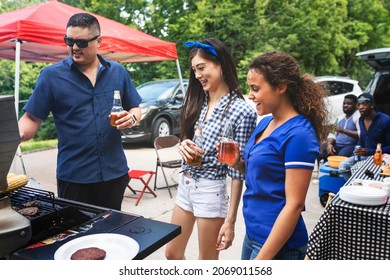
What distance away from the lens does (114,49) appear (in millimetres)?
5891

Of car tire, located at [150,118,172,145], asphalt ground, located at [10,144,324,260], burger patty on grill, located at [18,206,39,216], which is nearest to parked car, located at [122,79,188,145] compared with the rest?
car tire, located at [150,118,172,145]

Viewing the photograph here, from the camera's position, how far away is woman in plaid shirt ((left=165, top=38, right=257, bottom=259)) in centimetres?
216

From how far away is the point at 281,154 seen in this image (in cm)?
167

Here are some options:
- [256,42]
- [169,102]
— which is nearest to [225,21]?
[256,42]

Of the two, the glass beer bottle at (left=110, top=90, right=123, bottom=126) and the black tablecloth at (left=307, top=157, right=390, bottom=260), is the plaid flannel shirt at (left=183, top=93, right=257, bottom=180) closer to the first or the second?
the glass beer bottle at (left=110, top=90, right=123, bottom=126)

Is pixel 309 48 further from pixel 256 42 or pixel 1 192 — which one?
pixel 1 192

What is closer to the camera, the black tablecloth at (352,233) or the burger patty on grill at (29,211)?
the burger patty on grill at (29,211)

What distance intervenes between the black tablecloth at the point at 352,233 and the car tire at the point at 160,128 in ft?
23.5

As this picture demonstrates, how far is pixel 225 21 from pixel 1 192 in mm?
15333

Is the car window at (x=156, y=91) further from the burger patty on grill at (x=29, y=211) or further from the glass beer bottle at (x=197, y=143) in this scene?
the burger patty on grill at (x=29, y=211)

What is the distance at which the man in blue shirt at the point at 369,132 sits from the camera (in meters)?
4.77

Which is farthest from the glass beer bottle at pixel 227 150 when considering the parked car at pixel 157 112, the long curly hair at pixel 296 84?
the parked car at pixel 157 112

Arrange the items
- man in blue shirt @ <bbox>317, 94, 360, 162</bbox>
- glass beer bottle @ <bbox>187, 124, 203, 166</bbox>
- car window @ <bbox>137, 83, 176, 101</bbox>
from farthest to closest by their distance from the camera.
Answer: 1. car window @ <bbox>137, 83, 176, 101</bbox>
2. man in blue shirt @ <bbox>317, 94, 360, 162</bbox>
3. glass beer bottle @ <bbox>187, 124, 203, 166</bbox>

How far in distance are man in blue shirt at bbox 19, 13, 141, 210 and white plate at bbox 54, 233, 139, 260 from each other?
3.20 ft
